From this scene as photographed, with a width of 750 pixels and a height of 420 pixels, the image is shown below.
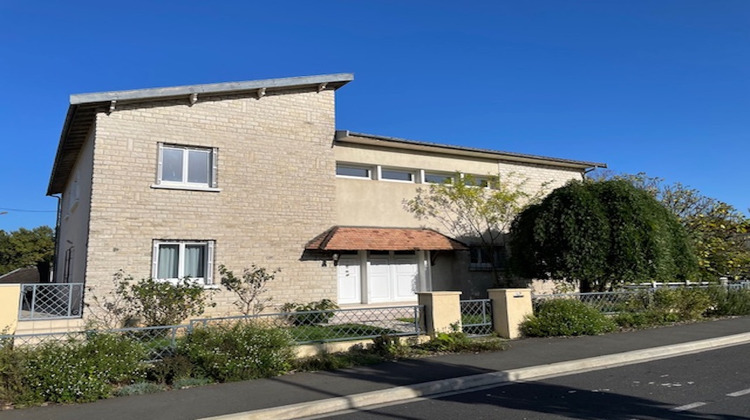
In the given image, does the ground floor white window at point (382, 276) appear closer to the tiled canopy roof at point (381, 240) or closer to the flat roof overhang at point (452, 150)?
the tiled canopy roof at point (381, 240)

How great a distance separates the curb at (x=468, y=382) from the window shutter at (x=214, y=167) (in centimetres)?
862

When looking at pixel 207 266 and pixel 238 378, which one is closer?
pixel 238 378

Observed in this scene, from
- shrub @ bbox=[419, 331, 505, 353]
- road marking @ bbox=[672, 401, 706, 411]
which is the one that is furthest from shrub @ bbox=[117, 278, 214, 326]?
road marking @ bbox=[672, 401, 706, 411]

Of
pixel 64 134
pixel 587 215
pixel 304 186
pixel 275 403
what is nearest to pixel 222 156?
pixel 304 186

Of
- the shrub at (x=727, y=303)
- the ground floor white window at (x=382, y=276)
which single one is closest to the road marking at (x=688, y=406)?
the ground floor white window at (x=382, y=276)

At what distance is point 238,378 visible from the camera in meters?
7.82

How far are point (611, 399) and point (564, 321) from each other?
5.28 meters

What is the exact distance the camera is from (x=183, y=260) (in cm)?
1315

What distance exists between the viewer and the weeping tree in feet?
44.5

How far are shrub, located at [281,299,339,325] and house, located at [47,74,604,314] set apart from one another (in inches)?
12.4

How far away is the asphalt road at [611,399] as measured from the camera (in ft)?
18.9

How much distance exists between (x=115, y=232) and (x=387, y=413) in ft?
29.9

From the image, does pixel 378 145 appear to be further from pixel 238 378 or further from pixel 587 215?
pixel 238 378

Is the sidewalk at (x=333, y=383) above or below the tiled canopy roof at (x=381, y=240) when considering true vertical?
below
